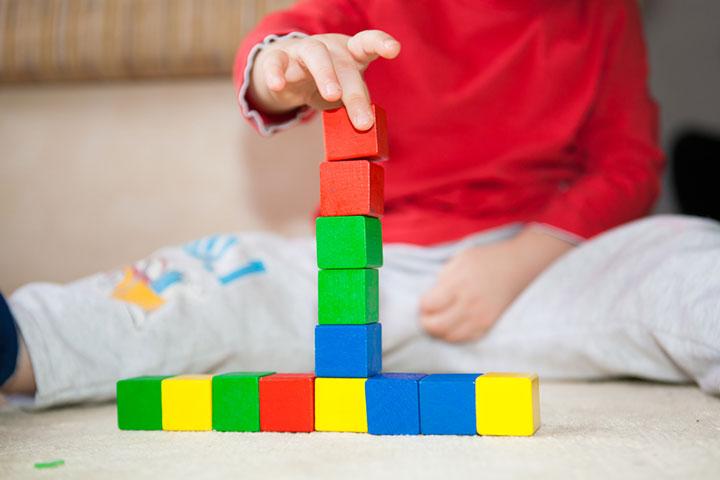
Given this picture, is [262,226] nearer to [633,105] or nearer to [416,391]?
[633,105]

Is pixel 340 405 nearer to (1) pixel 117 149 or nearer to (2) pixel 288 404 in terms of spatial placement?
(2) pixel 288 404

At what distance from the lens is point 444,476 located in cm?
49

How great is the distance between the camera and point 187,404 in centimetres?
69

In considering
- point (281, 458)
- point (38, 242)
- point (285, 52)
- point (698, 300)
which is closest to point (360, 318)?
point (281, 458)

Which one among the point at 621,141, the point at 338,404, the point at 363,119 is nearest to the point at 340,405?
the point at 338,404

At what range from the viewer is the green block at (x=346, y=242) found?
65cm

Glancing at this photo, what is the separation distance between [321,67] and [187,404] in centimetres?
32

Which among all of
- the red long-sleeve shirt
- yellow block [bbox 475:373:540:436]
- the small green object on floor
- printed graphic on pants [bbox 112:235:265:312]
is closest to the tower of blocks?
yellow block [bbox 475:373:540:436]

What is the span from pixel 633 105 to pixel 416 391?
0.71 metres

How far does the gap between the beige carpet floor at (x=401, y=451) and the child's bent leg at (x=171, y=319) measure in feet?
0.38

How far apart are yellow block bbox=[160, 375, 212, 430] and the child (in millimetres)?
199

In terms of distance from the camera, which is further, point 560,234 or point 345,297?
point 560,234

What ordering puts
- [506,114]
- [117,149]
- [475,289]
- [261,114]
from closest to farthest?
[261,114] < [475,289] < [506,114] < [117,149]

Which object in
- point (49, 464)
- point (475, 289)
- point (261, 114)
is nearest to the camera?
point (49, 464)
